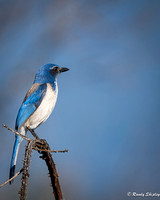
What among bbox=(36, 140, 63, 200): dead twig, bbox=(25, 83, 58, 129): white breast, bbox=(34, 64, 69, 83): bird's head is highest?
bbox=(34, 64, 69, 83): bird's head

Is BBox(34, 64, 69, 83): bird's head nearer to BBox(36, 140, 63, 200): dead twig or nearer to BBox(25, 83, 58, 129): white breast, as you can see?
BBox(25, 83, 58, 129): white breast

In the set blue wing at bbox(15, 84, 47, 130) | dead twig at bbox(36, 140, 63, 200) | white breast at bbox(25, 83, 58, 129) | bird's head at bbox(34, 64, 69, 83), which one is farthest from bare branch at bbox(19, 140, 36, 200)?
bird's head at bbox(34, 64, 69, 83)

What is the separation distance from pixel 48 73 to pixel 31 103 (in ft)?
2.81

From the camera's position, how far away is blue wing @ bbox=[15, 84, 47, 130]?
15.7 ft

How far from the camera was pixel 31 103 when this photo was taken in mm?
5023

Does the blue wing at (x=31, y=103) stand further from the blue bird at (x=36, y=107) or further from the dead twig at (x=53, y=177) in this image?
the dead twig at (x=53, y=177)

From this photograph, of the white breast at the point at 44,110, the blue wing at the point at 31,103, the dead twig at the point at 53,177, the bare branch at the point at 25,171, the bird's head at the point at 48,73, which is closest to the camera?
the bare branch at the point at 25,171

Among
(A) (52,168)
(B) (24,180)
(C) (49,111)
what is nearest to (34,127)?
(C) (49,111)

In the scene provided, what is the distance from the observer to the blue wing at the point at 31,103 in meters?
4.79

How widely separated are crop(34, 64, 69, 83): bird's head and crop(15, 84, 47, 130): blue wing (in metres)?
0.25

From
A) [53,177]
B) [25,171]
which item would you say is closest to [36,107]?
[53,177]

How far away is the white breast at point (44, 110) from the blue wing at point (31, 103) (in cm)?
7

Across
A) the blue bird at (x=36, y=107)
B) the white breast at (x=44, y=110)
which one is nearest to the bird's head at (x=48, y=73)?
the blue bird at (x=36, y=107)

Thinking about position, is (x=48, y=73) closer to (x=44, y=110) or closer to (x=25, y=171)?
(x=44, y=110)
